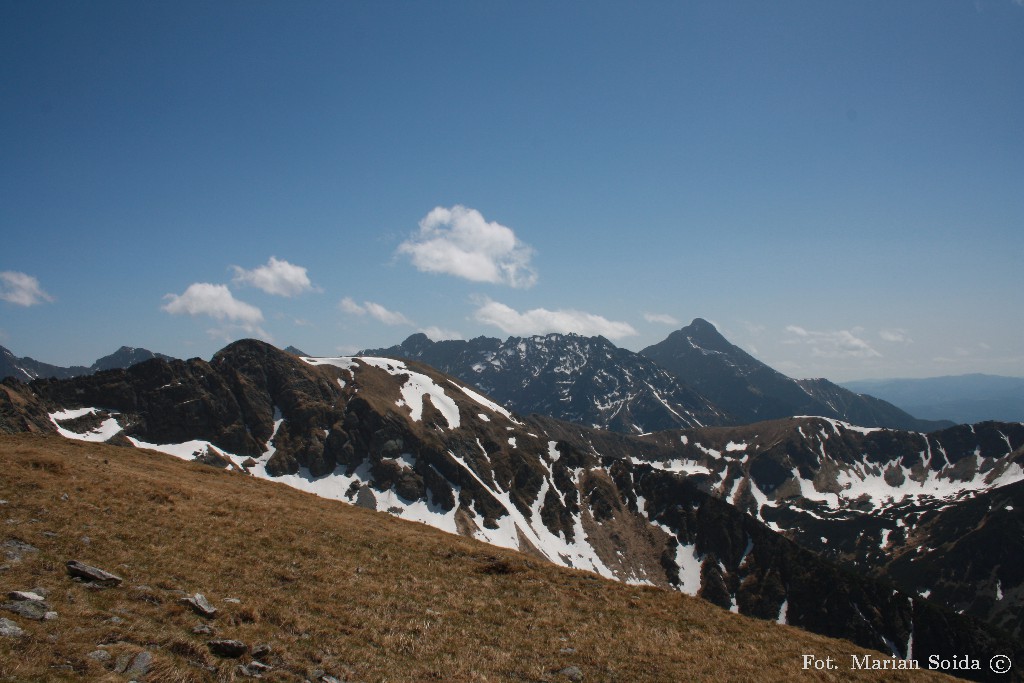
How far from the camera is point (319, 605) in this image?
1795 cm

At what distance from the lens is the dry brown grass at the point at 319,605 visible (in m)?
13.6

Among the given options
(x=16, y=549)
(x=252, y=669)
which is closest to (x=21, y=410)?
(x=16, y=549)

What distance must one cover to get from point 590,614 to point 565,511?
17494 cm

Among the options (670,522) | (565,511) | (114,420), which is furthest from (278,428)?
(670,522)

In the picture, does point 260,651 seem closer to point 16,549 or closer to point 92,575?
point 92,575

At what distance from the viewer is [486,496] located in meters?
176

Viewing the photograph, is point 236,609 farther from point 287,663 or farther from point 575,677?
point 575,677

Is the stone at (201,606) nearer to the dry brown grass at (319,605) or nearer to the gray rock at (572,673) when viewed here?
the dry brown grass at (319,605)

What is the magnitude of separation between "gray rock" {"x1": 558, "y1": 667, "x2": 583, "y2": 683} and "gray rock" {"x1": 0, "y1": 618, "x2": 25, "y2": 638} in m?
13.9

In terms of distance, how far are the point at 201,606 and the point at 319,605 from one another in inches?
150

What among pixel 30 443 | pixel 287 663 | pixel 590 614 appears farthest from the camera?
pixel 30 443

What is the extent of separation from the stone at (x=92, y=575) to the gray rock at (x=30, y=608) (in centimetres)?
240

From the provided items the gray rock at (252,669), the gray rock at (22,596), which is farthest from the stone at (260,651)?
the gray rock at (22,596)

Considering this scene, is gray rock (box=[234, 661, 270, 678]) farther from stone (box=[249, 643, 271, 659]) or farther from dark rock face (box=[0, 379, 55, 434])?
dark rock face (box=[0, 379, 55, 434])
